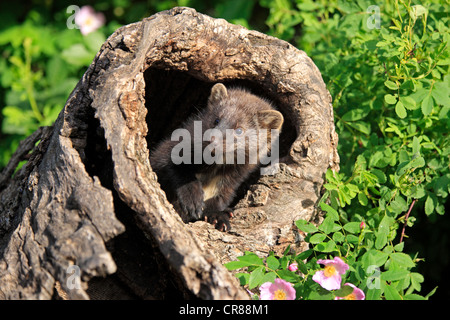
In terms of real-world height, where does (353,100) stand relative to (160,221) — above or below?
above

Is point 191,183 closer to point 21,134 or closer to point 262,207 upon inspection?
point 262,207

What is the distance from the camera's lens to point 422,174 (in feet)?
12.5

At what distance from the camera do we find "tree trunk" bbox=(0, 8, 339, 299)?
2.78 meters

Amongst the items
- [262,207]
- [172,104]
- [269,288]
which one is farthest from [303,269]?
[172,104]

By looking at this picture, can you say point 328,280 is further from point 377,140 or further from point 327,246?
point 377,140

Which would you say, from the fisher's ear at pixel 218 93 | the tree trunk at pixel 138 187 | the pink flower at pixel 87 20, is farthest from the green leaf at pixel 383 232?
the pink flower at pixel 87 20

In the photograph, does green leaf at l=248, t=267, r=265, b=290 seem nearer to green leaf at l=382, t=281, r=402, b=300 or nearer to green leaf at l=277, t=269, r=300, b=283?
green leaf at l=277, t=269, r=300, b=283

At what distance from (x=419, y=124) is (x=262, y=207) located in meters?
1.49

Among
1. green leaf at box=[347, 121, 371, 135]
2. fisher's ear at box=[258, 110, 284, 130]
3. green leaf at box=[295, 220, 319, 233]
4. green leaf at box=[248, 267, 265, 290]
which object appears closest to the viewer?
green leaf at box=[248, 267, 265, 290]

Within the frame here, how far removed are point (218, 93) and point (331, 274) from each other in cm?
203

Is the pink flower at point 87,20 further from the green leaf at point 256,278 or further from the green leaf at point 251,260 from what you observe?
the green leaf at point 256,278

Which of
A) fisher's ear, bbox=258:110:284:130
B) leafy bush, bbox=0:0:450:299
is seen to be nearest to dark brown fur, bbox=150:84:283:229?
fisher's ear, bbox=258:110:284:130

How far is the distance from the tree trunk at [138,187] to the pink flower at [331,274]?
51 centimetres

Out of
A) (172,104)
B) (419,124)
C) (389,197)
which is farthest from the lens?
(172,104)
